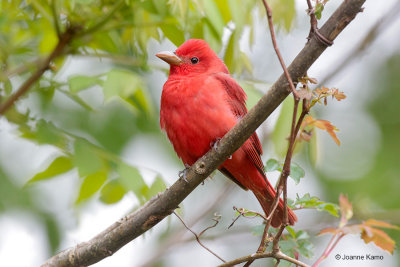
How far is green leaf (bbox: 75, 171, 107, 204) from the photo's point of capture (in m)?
3.74

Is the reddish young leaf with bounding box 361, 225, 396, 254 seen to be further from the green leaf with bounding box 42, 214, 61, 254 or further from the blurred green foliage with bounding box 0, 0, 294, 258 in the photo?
the green leaf with bounding box 42, 214, 61, 254

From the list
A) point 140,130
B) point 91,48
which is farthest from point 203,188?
point 91,48

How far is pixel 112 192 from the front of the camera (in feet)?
12.5

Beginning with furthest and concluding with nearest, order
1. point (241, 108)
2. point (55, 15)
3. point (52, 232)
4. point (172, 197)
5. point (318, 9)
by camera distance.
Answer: point (52, 232) → point (241, 108) → point (55, 15) → point (172, 197) → point (318, 9)

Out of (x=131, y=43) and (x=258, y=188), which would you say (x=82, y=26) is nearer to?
(x=131, y=43)

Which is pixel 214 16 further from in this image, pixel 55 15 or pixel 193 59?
pixel 193 59

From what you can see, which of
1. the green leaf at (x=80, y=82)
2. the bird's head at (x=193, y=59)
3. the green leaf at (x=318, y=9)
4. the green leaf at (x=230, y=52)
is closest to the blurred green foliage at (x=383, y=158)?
the bird's head at (x=193, y=59)

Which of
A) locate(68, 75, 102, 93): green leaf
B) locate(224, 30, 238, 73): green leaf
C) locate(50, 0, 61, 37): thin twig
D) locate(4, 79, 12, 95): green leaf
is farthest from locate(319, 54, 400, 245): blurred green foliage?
locate(4, 79, 12, 95): green leaf

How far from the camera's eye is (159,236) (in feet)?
20.4

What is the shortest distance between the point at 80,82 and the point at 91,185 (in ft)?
2.09

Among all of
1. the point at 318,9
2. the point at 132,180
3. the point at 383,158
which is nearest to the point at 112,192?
the point at 132,180

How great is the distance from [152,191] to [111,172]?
0.32m

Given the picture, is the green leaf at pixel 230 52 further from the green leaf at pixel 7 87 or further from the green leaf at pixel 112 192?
the green leaf at pixel 7 87

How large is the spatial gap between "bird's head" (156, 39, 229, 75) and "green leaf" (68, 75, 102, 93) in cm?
93
